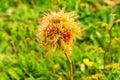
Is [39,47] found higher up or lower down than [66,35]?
lower down

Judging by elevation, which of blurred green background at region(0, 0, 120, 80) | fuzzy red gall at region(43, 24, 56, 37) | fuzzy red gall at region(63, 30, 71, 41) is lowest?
blurred green background at region(0, 0, 120, 80)

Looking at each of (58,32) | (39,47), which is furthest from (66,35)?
(39,47)

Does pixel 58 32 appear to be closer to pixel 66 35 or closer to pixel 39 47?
pixel 66 35

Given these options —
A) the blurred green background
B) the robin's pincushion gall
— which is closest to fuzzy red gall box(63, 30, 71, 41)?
the robin's pincushion gall

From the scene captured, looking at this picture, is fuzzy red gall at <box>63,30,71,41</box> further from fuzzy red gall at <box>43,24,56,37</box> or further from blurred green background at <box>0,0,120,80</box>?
blurred green background at <box>0,0,120,80</box>

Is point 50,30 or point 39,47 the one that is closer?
point 50,30

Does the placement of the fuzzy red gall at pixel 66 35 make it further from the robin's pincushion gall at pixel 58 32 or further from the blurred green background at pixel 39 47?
the blurred green background at pixel 39 47

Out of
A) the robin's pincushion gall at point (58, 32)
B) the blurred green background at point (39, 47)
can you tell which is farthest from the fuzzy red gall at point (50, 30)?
the blurred green background at point (39, 47)

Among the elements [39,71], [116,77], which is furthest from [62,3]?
[116,77]

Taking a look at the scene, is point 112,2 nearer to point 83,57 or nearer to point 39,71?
point 83,57
